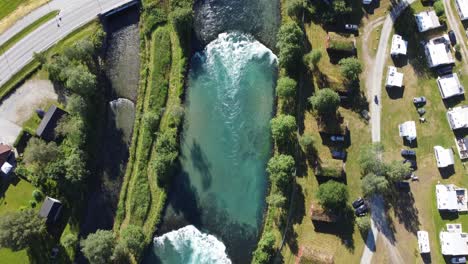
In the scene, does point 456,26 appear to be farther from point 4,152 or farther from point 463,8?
point 4,152

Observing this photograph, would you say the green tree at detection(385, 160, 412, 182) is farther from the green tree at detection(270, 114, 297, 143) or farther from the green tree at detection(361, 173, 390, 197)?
the green tree at detection(270, 114, 297, 143)

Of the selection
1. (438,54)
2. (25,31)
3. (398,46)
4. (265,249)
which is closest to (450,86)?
(438,54)

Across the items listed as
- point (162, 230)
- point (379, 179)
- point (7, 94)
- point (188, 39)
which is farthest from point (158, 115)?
point (379, 179)

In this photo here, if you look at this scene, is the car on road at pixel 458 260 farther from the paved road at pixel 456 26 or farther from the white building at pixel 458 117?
the paved road at pixel 456 26

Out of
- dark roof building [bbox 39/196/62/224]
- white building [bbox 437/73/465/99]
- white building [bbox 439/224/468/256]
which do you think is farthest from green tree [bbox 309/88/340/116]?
dark roof building [bbox 39/196/62/224]

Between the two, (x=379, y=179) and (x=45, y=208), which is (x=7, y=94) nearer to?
(x=45, y=208)
